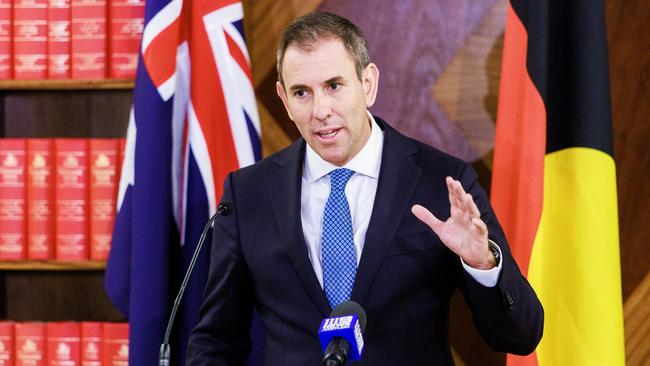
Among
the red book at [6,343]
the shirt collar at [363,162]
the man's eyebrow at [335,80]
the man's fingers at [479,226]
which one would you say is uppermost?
the man's eyebrow at [335,80]

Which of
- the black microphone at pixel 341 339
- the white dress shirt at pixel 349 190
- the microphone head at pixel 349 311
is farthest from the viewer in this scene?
the white dress shirt at pixel 349 190

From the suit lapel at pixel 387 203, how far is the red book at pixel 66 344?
4.39 ft

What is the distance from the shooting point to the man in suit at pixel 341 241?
6.34ft

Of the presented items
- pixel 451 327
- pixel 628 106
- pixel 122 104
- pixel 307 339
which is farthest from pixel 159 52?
pixel 628 106

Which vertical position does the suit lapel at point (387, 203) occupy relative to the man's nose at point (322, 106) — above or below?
below

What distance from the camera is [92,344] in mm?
2842

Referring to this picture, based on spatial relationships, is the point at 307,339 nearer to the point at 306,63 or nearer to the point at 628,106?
the point at 306,63

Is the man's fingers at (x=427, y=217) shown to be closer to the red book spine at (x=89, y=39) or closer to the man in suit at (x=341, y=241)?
the man in suit at (x=341, y=241)

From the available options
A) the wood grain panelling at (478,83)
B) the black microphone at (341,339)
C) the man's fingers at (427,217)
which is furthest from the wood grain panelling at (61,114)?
the black microphone at (341,339)

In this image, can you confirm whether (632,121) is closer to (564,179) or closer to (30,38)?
(564,179)

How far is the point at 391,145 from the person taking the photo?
2.08 meters

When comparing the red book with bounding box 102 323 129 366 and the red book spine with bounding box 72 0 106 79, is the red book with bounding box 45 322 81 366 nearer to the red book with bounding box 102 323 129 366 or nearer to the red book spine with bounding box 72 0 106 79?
the red book with bounding box 102 323 129 366

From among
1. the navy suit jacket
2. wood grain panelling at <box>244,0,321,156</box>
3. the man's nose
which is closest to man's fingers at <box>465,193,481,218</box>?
the navy suit jacket

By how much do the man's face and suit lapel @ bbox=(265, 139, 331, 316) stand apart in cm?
14
